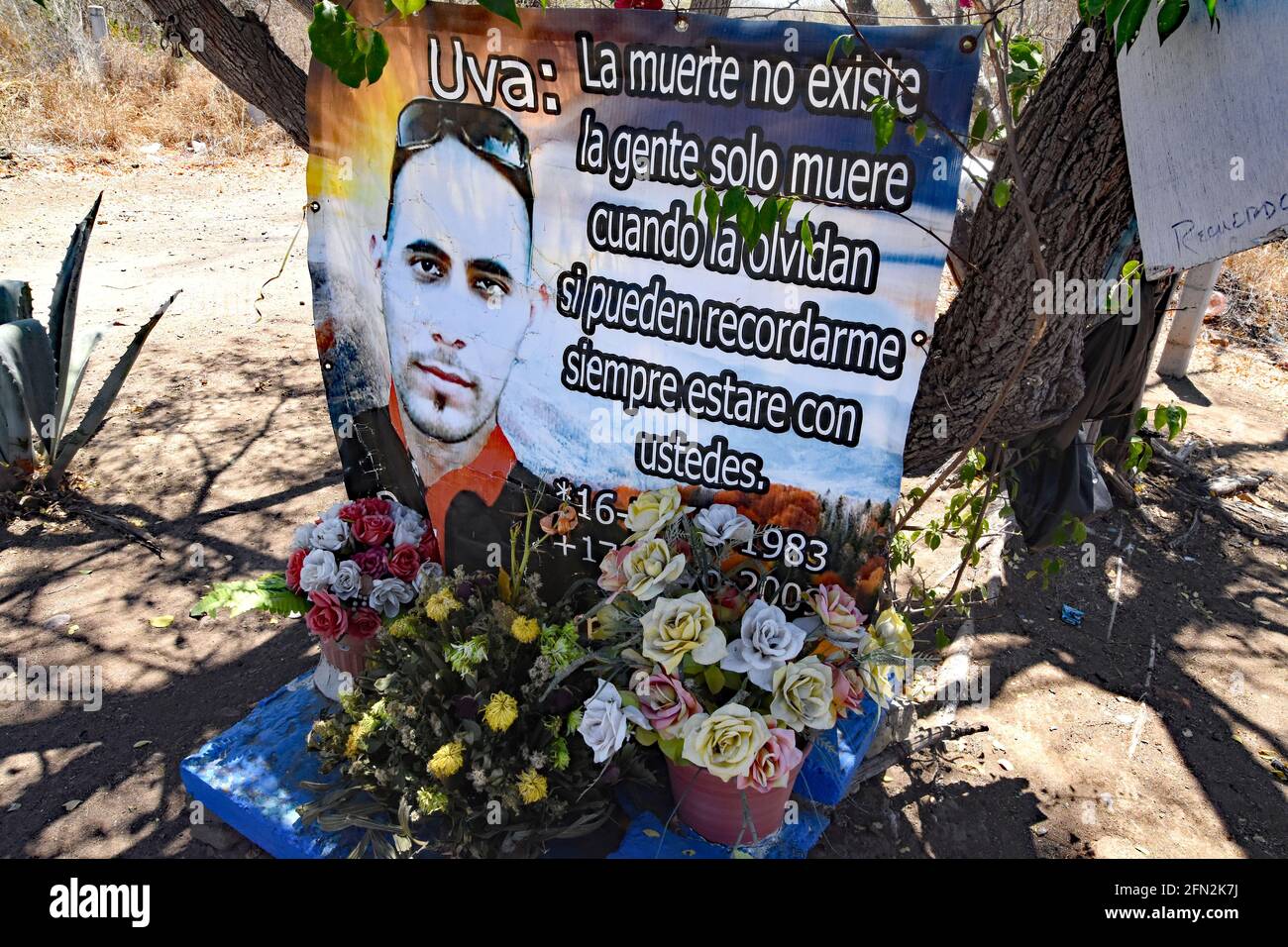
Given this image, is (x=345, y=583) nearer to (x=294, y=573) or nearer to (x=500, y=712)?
(x=294, y=573)

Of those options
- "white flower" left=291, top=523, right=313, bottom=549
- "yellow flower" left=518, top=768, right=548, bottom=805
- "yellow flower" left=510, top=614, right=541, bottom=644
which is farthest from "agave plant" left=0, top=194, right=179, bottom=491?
"yellow flower" left=518, top=768, right=548, bottom=805

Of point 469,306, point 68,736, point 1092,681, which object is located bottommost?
point 68,736

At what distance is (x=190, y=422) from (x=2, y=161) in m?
6.29

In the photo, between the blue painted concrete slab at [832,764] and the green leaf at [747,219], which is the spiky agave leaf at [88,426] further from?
the blue painted concrete slab at [832,764]

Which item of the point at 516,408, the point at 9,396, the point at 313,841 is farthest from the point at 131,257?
the point at 313,841

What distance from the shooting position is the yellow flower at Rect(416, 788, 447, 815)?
2395mm

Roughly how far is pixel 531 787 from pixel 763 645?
0.72m

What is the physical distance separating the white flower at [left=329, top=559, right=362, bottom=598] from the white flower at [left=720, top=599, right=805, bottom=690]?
1330 mm

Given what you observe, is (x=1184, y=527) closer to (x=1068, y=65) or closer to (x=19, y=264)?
(x=1068, y=65)

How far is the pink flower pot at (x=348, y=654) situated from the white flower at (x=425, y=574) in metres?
0.25

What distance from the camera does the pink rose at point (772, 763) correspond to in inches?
91.7

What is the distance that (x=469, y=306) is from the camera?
3.04m

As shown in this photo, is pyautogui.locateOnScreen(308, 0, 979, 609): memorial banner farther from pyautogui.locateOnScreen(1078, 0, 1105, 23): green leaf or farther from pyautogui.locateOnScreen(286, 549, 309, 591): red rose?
pyautogui.locateOnScreen(286, 549, 309, 591): red rose

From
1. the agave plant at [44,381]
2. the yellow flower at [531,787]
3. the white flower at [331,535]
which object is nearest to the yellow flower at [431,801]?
the yellow flower at [531,787]
